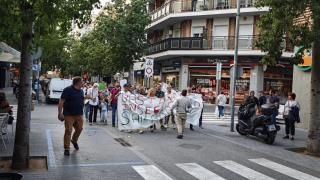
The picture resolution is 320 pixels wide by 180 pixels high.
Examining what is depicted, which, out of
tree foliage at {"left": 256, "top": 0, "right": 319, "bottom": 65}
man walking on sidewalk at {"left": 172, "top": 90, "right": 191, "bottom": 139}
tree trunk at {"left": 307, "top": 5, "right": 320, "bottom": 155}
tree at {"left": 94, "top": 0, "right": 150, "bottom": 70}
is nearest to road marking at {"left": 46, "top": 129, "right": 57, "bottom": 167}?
man walking on sidewalk at {"left": 172, "top": 90, "right": 191, "bottom": 139}

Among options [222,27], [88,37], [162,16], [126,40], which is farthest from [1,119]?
[88,37]

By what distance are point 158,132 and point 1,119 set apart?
22.4 ft

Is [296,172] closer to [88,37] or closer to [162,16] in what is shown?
Answer: [162,16]

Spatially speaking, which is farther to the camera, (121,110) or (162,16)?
(162,16)

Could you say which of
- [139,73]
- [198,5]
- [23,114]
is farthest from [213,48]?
[23,114]

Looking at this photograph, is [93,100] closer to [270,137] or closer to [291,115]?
[270,137]

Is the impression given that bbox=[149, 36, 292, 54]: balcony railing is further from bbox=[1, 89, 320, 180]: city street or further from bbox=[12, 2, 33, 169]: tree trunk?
bbox=[12, 2, 33, 169]: tree trunk

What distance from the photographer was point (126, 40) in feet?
124

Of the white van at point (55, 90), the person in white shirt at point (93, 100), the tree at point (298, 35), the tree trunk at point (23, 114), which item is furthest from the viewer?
the white van at point (55, 90)

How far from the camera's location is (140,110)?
17.2 m

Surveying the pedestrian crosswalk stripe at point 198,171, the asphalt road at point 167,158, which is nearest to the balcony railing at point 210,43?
the asphalt road at point 167,158

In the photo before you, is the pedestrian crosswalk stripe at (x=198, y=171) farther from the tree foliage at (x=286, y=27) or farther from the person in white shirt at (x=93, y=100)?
the person in white shirt at (x=93, y=100)

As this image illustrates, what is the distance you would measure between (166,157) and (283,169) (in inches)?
110

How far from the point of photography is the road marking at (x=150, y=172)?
9.23m
